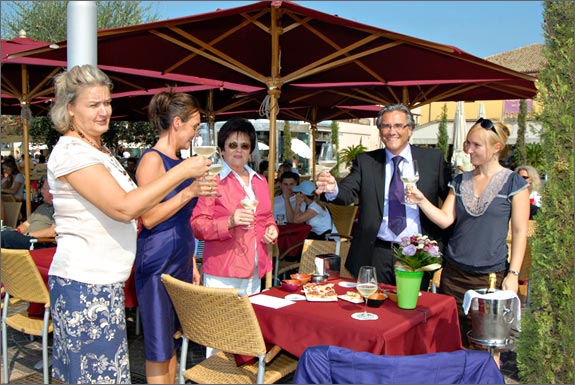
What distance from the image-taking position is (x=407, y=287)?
262cm

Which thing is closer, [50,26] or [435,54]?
[435,54]

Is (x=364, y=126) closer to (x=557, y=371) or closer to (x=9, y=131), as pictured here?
(x=9, y=131)

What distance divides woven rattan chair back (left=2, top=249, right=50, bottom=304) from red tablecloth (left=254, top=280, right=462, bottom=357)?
1600 millimetres

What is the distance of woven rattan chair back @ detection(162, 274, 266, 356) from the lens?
234 cm

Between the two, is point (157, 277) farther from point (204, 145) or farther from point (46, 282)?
point (46, 282)

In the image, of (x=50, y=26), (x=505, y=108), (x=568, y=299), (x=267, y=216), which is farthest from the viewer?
(x=505, y=108)

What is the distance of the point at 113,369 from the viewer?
2.02 meters

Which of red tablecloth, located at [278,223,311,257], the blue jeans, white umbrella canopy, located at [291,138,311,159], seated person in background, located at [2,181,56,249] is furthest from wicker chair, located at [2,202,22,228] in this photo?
white umbrella canopy, located at [291,138,311,159]

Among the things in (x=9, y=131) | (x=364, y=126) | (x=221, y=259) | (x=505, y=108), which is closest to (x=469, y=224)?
(x=221, y=259)

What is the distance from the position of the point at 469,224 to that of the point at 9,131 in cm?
2793

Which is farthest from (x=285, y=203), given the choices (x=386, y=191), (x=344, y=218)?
(x=386, y=191)

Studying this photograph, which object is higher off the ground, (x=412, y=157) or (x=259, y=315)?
(x=412, y=157)

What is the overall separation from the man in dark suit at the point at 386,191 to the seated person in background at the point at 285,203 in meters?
2.93

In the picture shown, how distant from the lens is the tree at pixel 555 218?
2129 mm
